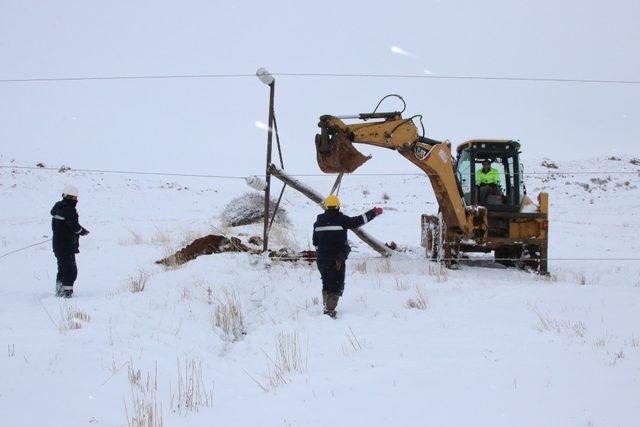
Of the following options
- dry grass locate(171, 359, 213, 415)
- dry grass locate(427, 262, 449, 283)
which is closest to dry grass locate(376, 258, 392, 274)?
dry grass locate(427, 262, 449, 283)

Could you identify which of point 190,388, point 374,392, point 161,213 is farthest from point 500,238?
point 161,213

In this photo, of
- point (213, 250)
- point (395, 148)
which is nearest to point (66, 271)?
point (213, 250)

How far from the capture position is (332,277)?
6.97m

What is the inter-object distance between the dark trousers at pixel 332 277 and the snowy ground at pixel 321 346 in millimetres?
395

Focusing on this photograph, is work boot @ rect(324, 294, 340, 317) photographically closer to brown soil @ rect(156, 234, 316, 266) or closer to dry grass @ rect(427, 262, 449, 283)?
dry grass @ rect(427, 262, 449, 283)

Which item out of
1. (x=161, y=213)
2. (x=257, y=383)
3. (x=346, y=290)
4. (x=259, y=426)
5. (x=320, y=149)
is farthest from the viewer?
(x=161, y=213)

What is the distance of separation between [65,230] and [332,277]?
4.39 m

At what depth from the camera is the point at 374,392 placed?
4.01 m

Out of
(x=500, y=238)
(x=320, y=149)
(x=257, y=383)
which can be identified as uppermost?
(x=320, y=149)

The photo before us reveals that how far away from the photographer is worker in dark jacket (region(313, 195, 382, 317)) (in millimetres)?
6930

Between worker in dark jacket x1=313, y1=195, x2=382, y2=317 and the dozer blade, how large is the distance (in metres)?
1.72

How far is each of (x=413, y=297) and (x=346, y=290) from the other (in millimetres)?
1258

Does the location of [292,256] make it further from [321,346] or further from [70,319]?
[70,319]

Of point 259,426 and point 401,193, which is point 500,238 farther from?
point 401,193
